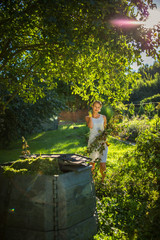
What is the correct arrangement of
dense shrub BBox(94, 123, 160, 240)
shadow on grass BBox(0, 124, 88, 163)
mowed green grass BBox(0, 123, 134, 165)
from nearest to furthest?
dense shrub BBox(94, 123, 160, 240), mowed green grass BBox(0, 123, 134, 165), shadow on grass BBox(0, 124, 88, 163)

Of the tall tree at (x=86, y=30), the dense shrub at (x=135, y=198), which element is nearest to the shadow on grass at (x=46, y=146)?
the dense shrub at (x=135, y=198)

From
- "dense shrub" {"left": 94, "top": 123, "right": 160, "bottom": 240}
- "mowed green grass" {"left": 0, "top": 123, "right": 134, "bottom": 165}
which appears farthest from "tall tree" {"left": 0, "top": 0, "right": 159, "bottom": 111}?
"mowed green grass" {"left": 0, "top": 123, "right": 134, "bottom": 165}

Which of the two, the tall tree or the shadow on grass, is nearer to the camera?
the tall tree

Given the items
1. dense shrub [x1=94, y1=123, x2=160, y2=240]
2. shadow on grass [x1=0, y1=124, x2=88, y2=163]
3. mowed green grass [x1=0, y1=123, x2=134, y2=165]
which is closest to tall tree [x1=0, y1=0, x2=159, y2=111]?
dense shrub [x1=94, y1=123, x2=160, y2=240]

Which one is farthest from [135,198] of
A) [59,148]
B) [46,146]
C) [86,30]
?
[46,146]

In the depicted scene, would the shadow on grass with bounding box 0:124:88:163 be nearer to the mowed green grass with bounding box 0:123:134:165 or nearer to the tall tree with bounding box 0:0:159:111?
the mowed green grass with bounding box 0:123:134:165

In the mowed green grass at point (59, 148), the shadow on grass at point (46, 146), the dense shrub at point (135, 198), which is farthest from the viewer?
the shadow on grass at point (46, 146)

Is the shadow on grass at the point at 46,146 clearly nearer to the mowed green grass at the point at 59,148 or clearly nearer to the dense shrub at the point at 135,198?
the mowed green grass at the point at 59,148

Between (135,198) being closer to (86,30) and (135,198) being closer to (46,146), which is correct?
(86,30)

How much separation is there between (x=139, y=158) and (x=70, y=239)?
105 inches

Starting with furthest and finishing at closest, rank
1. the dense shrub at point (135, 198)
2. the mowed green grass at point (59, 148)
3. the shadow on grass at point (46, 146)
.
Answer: the shadow on grass at point (46, 146) → the mowed green grass at point (59, 148) → the dense shrub at point (135, 198)

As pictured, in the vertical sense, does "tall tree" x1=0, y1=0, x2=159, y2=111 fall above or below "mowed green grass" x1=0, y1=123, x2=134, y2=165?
above

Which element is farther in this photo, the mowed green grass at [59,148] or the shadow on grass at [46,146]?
the shadow on grass at [46,146]

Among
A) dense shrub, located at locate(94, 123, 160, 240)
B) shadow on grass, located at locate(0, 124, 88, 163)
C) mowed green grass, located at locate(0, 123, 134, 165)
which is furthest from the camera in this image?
shadow on grass, located at locate(0, 124, 88, 163)
